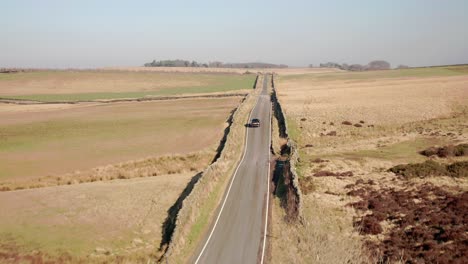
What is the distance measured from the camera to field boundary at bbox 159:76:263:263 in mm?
21477

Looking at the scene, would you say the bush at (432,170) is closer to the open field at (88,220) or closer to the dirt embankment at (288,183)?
the dirt embankment at (288,183)

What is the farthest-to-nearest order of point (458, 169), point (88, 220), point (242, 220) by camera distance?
1. point (458, 169)
2. point (88, 220)
3. point (242, 220)

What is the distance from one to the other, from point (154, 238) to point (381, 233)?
14.9 meters

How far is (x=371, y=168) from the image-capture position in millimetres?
37875

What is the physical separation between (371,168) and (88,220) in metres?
27.7

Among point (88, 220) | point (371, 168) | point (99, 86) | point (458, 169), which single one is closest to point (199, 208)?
point (88, 220)

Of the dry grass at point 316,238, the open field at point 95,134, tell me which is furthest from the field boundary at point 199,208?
the open field at point 95,134

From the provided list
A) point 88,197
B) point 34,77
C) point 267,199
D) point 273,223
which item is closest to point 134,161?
point 88,197

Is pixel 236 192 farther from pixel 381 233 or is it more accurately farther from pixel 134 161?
pixel 134 161

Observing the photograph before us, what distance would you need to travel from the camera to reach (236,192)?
3130 centimetres

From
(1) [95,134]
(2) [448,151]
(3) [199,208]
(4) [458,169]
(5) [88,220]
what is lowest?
(5) [88,220]

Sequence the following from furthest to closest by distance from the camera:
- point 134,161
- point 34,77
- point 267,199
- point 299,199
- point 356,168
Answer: point 34,77 → point 134,161 → point 356,168 → point 267,199 → point 299,199

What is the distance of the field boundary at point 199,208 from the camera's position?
21.5 m

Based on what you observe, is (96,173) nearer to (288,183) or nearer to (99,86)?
(288,183)
